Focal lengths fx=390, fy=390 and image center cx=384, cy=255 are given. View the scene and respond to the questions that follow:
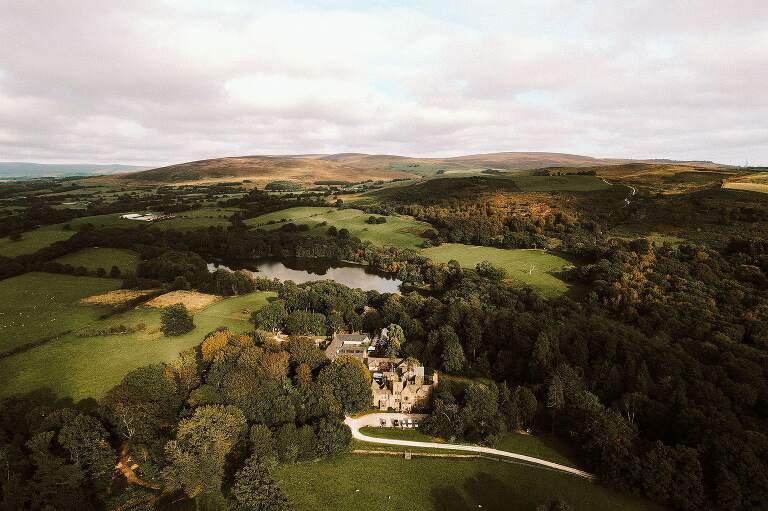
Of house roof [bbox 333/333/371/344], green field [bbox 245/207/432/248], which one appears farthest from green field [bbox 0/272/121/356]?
green field [bbox 245/207/432/248]

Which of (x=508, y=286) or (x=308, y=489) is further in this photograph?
(x=508, y=286)

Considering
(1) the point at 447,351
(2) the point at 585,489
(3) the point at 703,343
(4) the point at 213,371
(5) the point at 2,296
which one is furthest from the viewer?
(5) the point at 2,296

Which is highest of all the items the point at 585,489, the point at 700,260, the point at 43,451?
the point at 700,260

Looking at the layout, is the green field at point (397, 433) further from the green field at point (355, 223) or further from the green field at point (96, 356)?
the green field at point (355, 223)

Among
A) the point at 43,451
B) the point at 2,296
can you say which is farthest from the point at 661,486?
the point at 2,296

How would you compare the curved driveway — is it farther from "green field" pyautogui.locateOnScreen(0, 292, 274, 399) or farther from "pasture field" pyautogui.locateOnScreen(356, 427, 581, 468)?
"green field" pyautogui.locateOnScreen(0, 292, 274, 399)

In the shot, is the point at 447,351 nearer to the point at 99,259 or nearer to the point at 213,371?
the point at 213,371

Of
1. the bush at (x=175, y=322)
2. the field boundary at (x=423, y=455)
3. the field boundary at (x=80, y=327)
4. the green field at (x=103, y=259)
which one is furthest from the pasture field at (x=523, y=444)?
the green field at (x=103, y=259)
